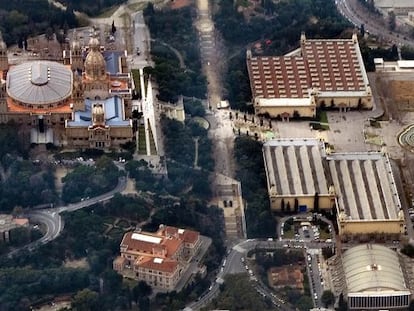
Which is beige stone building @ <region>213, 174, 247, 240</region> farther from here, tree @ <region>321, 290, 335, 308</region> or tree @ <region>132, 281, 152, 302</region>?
tree @ <region>321, 290, 335, 308</region>

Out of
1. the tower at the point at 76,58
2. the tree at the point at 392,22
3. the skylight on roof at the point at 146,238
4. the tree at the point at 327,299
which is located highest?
the tree at the point at 392,22

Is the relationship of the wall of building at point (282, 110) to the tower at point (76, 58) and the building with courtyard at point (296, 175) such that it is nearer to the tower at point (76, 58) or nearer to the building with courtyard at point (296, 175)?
the building with courtyard at point (296, 175)

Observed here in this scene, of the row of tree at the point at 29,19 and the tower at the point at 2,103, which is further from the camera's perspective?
the row of tree at the point at 29,19

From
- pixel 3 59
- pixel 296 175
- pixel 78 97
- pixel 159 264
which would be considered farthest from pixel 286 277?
pixel 3 59

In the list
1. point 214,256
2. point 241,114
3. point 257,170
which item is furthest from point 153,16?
point 214,256

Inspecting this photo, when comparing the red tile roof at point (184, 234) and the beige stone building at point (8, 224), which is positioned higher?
the beige stone building at point (8, 224)

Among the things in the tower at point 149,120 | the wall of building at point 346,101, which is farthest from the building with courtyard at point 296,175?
the tower at point 149,120

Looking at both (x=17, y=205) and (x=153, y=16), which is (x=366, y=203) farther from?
(x=153, y=16)
